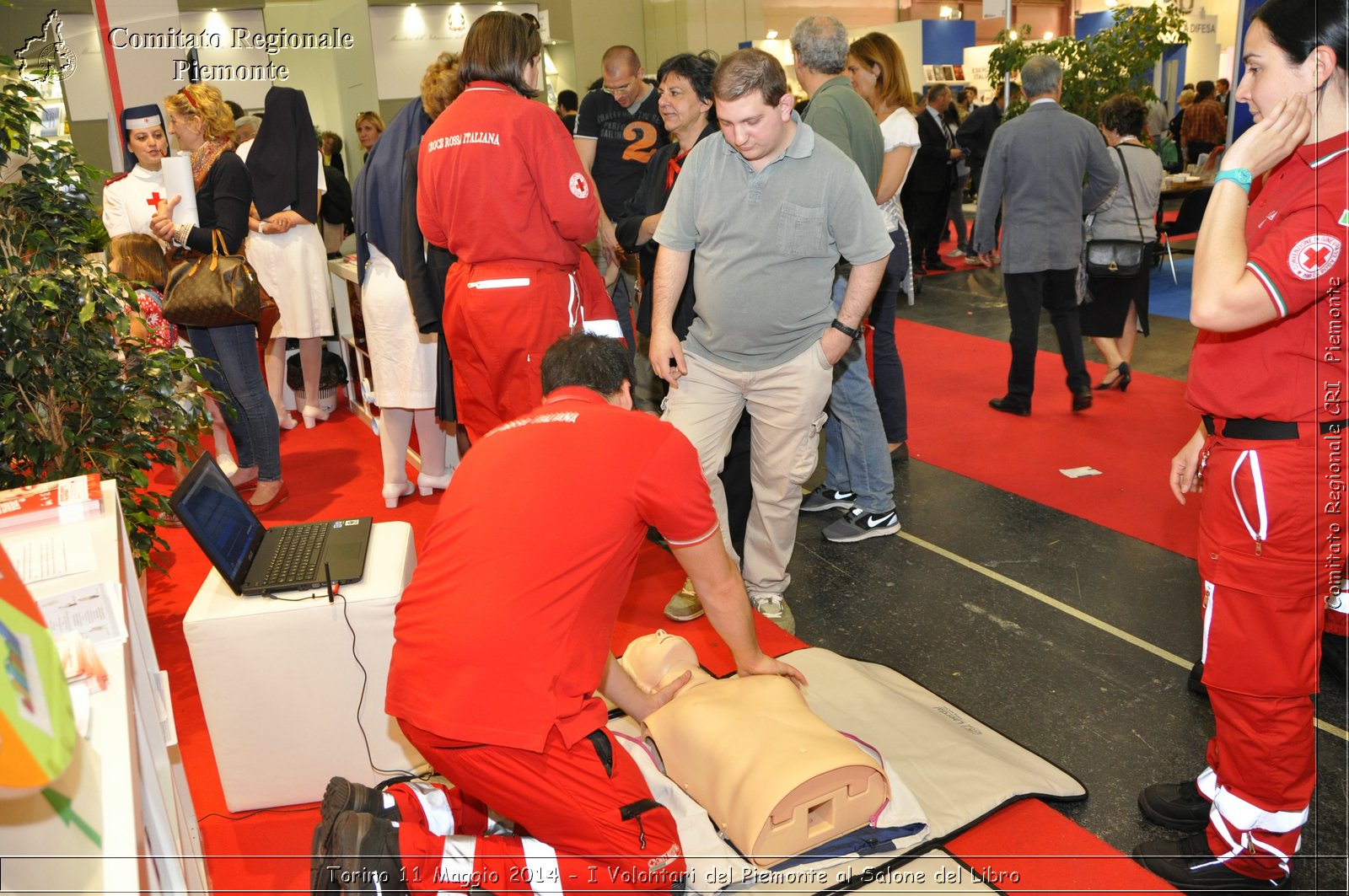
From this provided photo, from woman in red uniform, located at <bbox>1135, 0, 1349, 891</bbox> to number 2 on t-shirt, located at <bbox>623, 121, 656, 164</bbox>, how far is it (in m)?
2.88

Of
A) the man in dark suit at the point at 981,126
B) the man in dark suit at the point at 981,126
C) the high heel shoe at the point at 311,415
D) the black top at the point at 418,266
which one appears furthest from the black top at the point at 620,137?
the man in dark suit at the point at 981,126

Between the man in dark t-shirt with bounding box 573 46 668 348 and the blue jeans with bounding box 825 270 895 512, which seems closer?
the blue jeans with bounding box 825 270 895 512

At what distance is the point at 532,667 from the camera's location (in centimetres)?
183

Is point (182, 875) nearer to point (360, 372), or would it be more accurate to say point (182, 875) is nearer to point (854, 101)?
point (854, 101)

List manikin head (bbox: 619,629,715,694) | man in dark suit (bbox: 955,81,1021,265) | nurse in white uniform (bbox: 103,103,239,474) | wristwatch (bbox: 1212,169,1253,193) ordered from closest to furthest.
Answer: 1. wristwatch (bbox: 1212,169,1253,193)
2. manikin head (bbox: 619,629,715,694)
3. nurse in white uniform (bbox: 103,103,239,474)
4. man in dark suit (bbox: 955,81,1021,265)

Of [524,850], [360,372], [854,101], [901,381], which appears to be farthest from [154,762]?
[360,372]

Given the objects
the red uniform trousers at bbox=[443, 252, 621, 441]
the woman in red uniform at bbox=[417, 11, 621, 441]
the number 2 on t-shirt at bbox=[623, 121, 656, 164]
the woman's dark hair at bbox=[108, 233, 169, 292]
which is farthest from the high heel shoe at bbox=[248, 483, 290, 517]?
the number 2 on t-shirt at bbox=[623, 121, 656, 164]

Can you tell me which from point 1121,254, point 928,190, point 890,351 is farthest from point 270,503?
point 928,190

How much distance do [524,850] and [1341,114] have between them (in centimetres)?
192

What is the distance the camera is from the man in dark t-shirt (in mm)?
4336

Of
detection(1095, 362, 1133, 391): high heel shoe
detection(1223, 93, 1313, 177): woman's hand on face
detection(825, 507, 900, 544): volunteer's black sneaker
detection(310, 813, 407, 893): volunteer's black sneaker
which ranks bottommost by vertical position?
detection(825, 507, 900, 544): volunteer's black sneaker

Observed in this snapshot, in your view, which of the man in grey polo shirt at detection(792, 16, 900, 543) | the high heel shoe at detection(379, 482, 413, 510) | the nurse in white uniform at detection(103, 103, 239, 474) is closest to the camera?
the man in grey polo shirt at detection(792, 16, 900, 543)

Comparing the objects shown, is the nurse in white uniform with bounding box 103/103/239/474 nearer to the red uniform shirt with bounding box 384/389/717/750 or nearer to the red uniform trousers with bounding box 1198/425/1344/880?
the red uniform shirt with bounding box 384/389/717/750

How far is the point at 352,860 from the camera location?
5.67 feet
